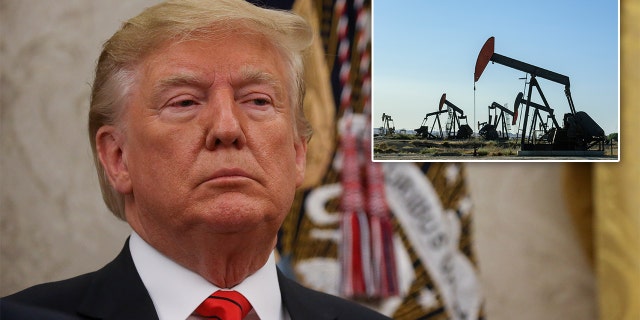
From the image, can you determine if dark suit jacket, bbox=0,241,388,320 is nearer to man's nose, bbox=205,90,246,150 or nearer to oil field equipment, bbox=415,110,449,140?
man's nose, bbox=205,90,246,150

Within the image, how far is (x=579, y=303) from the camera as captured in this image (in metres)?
1.82

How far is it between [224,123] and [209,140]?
1.0 inches

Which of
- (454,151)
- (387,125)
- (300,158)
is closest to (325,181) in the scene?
(387,125)

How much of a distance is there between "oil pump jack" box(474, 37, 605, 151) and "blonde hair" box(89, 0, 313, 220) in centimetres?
86

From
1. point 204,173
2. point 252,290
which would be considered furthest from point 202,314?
point 204,173

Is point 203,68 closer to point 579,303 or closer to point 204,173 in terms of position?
point 204,173

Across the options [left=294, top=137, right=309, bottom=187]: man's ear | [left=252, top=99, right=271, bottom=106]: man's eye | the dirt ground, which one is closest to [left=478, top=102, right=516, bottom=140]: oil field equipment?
the dirt ground

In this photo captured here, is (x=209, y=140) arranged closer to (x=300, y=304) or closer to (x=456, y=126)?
(x=300, y=304)

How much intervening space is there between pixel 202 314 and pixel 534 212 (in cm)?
115

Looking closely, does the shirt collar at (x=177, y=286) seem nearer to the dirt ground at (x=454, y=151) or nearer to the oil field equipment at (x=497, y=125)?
the dirt ground at (x=454, y=151)

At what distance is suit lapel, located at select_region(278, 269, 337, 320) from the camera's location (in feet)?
3.12

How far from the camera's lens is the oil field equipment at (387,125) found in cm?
170

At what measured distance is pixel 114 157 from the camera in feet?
3.05

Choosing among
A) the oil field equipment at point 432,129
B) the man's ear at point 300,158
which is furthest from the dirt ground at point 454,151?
the man's ear at point 300,158
